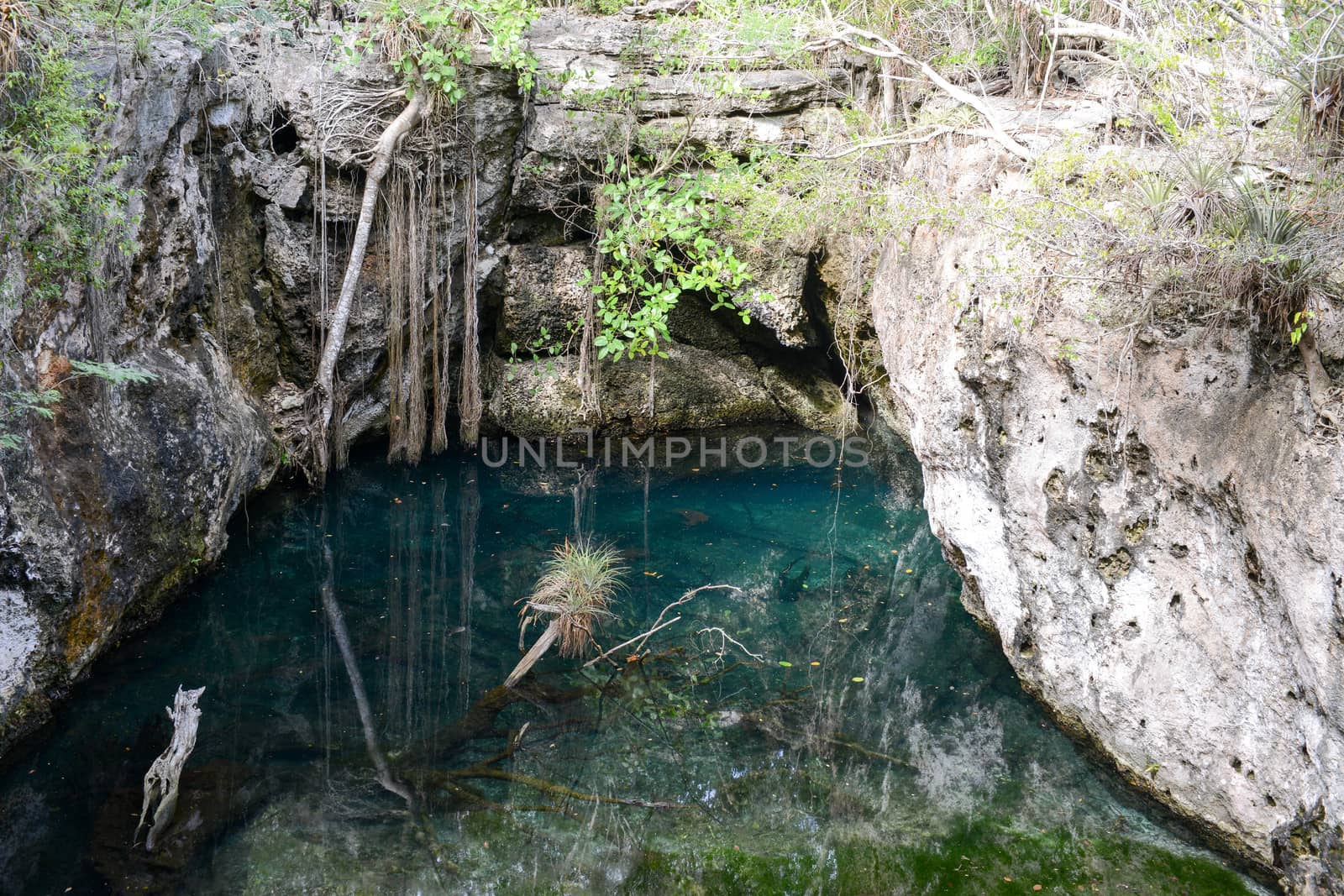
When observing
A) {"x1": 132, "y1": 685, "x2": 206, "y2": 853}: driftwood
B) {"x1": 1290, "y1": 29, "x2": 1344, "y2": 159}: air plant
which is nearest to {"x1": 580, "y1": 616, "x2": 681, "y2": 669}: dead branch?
{"x1": 132, "y1": 685, "x2": 206, "y2": 853}: driftwood

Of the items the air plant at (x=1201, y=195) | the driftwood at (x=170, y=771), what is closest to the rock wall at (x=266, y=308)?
the driftwood at (x=170, y=771)

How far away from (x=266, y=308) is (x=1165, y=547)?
7174mm

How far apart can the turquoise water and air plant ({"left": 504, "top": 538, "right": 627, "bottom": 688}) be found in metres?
0.14

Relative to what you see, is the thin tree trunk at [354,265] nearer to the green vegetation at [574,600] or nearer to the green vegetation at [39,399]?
the green vegetation at [39,399]

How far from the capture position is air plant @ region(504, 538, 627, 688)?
5.45 metres

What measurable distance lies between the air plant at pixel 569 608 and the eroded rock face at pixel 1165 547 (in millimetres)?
2123

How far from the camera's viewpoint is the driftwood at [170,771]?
3.99m

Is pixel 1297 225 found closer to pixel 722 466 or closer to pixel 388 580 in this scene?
pixel 388 580

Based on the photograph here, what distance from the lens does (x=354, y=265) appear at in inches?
321

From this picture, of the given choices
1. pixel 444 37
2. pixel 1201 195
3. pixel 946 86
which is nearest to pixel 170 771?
pixel 1201 195

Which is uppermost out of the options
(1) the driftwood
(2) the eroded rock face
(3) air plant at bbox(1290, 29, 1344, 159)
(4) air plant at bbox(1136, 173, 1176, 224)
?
(3) air plant at bbox(1290, 29, 1344, 159)

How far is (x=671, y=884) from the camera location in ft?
12.8

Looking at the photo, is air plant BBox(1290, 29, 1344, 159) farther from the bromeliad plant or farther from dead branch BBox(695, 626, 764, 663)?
the bromeliad plant

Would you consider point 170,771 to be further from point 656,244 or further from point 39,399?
point 656,244
